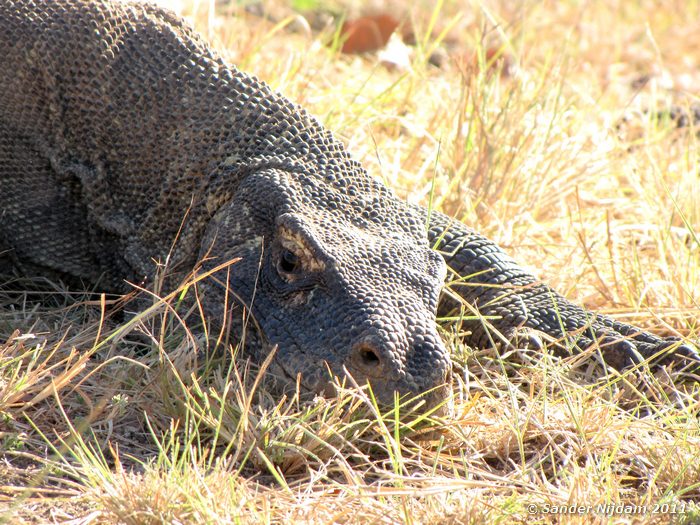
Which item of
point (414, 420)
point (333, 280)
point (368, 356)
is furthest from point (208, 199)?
point (414, 420)

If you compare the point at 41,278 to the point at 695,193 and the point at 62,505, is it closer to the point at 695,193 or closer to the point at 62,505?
the point at 62,505

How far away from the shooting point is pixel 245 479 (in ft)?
8.86

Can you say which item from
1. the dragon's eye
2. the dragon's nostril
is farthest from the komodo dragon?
the dragon's nostril

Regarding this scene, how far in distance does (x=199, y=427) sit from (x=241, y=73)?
4.95ft

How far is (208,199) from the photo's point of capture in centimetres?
346

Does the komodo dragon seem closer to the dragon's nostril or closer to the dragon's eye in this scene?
the dragon's eye

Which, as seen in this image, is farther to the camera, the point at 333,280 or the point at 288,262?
the point at 288,262

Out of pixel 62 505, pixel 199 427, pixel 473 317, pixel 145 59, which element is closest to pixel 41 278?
pixel 145 59

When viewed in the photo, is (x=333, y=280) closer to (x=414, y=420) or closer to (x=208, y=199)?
(x=414, y=420)

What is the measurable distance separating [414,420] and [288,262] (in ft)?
2.26

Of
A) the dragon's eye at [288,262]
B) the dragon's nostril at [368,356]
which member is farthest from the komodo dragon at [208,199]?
the dragon's nostril at [368,356]

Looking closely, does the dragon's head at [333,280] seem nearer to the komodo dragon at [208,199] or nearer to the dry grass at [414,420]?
the komodo dragon at [208,199]

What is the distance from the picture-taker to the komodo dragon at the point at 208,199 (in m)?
3.11

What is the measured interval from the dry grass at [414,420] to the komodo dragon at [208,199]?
8.5 inches
